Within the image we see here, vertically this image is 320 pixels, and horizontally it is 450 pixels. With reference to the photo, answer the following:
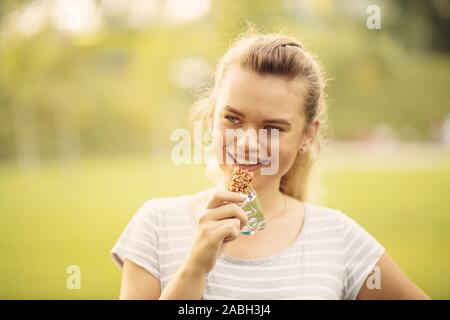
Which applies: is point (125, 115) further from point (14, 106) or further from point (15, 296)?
point (15, 296)

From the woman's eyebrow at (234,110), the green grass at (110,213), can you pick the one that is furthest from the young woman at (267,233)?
the green grass at (110,213)

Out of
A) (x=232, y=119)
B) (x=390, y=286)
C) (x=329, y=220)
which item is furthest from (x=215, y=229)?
(x=390, y=286)

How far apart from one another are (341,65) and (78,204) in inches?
221

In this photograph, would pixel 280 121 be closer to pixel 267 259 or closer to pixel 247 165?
pixel 247 165

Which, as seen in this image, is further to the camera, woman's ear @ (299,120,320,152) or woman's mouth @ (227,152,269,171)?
woman's ear @ (299,120,320,152)

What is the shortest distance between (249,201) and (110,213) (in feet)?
22.0

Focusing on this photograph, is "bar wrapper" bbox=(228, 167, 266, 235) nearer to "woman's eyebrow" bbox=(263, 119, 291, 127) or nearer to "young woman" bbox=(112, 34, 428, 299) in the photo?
"young woman" bbox=(112, 34, 428, 299)

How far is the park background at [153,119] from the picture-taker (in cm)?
637

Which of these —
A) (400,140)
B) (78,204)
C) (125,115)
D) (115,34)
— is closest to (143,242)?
(78,204)

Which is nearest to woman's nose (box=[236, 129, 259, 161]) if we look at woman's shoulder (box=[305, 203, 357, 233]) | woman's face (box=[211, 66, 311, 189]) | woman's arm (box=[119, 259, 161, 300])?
woman's face (box=[211, 66, 311, 189])

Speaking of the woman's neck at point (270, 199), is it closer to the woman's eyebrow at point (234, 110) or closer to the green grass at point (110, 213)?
the woman's eyebrow at point (234, 110)

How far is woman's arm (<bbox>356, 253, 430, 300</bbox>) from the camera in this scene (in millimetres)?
1629

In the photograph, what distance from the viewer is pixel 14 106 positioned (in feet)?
37.5

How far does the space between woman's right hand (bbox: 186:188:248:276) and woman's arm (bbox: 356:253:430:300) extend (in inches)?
21.2
